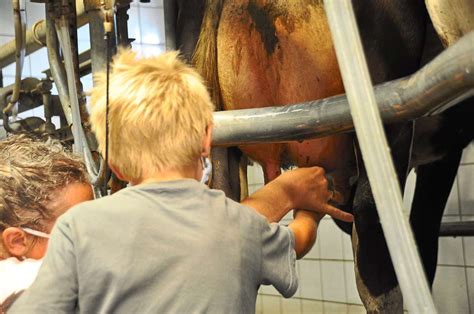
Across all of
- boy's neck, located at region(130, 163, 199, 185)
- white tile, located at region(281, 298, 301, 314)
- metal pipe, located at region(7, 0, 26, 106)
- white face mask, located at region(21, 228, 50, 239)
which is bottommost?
white tile, located at region(281, 298, 301, 314)

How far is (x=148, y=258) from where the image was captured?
2.69 ft

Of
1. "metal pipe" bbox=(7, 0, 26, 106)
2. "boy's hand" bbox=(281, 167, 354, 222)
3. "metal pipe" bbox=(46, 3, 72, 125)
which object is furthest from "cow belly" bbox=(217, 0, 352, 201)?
"boy's hand" bbox=(281, 167, 354, 222)

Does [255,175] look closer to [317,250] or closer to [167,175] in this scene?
[317,250]

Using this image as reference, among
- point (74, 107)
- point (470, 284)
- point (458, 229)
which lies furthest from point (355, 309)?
point (74, 107)

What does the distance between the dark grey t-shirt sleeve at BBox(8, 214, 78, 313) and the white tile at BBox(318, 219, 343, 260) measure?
2.92 meters

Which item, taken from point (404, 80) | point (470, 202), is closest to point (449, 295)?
point (470, 202)

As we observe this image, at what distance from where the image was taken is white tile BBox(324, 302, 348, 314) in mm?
3724

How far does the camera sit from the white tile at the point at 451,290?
3090 mm

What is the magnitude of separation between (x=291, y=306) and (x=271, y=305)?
0.53ft

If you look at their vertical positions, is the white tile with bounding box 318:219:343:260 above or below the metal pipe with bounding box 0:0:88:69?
below

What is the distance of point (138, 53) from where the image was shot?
944 mm

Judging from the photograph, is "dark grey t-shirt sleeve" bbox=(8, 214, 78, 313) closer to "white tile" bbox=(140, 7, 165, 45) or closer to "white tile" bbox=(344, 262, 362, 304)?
"white tile" bbox=(344, 262, 362, 304)

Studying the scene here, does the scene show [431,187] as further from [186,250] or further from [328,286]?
[186,250]

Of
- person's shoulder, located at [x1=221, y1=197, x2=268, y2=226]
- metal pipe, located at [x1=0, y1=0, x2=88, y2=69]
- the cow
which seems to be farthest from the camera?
metal pipe, located at [x1=0, y1=0, x2=88, y2=69]
